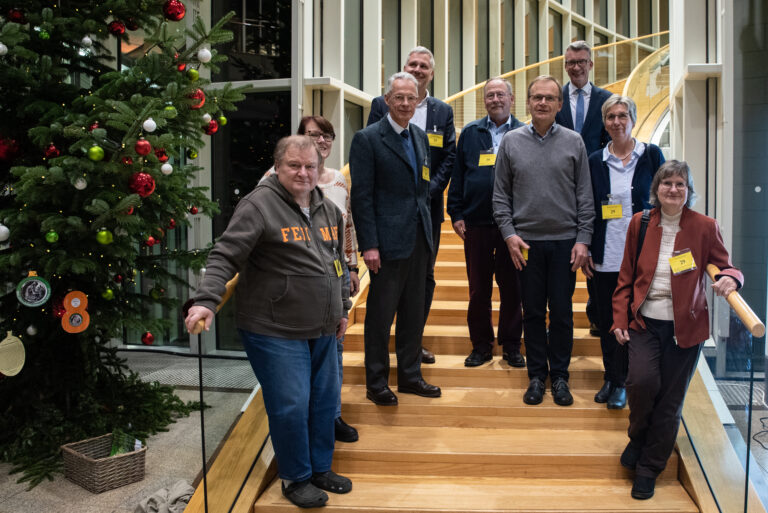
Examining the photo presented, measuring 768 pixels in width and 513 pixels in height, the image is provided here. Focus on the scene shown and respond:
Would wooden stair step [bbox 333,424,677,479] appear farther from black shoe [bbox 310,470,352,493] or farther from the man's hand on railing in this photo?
the man's hand on railing

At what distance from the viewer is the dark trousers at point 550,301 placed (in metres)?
3.76

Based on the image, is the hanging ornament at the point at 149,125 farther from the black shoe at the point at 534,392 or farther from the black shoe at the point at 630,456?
the black shoe at the point at 630,456

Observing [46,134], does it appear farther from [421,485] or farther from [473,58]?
[473,58]

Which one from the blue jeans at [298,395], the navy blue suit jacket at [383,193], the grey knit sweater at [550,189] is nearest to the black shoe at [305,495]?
the blue jeans at [298,395]

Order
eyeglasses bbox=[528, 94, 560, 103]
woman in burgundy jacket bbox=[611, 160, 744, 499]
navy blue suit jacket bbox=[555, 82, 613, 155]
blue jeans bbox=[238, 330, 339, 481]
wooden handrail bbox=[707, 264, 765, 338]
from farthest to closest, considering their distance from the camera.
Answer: navy blue suit jacket bbox=[555, 82, 613, 155] < eyeglasses bbox=[528, 94, 560, 103] < woman in burgundy jacket bbox=[611, 160, 744, 499] < blue jeans bbox=[238, 330, 339, 481] < wooden handrail bbox=[707, 264, 765, 338]

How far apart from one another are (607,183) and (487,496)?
69.2 inches

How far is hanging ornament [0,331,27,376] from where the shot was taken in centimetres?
401

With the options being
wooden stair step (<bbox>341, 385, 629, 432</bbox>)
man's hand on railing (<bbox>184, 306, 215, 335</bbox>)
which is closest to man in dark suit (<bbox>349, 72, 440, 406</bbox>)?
wooden stair step (<bbox>341, 385, 629, 432</bbox>)

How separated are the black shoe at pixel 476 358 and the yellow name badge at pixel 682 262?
146 cm

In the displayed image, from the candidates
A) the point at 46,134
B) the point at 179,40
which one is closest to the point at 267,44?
the point at 179,40

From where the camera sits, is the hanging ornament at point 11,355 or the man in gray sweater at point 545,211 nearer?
the man in gray sweater at point 545,211

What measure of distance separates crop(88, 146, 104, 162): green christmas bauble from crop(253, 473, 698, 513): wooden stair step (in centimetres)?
193

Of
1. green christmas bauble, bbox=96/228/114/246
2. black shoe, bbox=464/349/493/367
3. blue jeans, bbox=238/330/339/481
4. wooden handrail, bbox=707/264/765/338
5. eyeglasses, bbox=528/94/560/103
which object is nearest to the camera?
wooden handrail, bbox=707/264/765/338

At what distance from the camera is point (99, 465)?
13.1 ft
